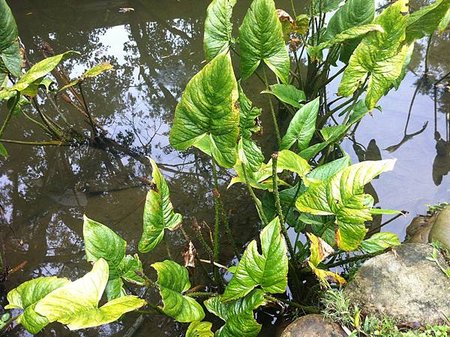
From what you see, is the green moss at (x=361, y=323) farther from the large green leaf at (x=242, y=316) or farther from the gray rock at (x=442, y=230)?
the gray rock at (x=442, y=230)

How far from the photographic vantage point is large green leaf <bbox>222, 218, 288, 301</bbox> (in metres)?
1.44

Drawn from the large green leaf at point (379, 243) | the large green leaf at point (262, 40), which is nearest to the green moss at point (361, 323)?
the large green leaf at point (379, 243)

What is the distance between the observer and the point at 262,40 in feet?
6.55

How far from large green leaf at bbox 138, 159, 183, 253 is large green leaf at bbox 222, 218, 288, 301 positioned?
1.06 feet

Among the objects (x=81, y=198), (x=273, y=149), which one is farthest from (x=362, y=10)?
(x=81, y=198)

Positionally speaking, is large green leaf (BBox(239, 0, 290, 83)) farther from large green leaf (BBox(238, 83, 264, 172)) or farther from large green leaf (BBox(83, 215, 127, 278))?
large green leaf (BBox(83, 215, 127, 278))

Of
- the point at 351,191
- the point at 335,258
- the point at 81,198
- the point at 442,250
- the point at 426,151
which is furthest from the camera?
the point at 426,151

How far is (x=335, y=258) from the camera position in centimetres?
201

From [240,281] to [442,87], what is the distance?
2710 millimetres

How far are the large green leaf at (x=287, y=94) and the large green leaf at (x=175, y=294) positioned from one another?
1166 mm

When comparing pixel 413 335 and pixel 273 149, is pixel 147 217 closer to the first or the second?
pixel 413 335

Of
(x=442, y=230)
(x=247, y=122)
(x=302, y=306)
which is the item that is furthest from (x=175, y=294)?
(x=442, y=230)

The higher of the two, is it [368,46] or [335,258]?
[368,46]

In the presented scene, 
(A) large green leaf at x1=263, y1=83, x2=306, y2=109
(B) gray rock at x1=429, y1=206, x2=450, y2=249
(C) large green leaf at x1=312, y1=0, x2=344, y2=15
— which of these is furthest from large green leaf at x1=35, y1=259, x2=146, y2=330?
(C) large green leaf at x1=312, y1=0, x2=344, y2=15
